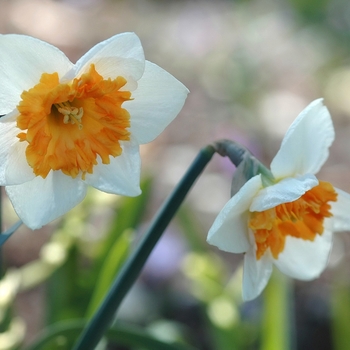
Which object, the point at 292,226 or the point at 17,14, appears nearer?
the point at 292,226

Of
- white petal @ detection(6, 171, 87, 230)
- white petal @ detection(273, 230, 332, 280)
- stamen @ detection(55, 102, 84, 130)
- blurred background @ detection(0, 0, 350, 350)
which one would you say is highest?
stamen @ detection(55, 102, 84, 130)

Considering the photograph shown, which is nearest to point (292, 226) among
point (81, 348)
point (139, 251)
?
point (139, 251)

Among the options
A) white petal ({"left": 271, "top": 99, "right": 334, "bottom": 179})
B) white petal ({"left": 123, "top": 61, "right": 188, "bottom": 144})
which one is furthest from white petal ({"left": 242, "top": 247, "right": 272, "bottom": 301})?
white petal ({"left": 123, "top": 61, "right": 188, "bottom": 144})

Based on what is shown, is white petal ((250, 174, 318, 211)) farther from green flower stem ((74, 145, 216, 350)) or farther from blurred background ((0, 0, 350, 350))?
blurred background ((0, 0, 350, 350))

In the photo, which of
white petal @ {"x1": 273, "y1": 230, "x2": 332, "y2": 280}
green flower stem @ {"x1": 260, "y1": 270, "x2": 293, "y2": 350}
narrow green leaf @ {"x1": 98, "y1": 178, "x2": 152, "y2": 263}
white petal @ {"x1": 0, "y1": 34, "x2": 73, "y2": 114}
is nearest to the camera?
white petal @ {"x1": 0, "y1": 34, "x2": 73, "y2": 114}

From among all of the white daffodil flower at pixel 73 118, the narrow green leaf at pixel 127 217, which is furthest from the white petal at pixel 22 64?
the narrow green leaf at pixel 127 217

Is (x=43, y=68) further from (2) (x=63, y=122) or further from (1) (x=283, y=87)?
(1) (x=283, y=87)
